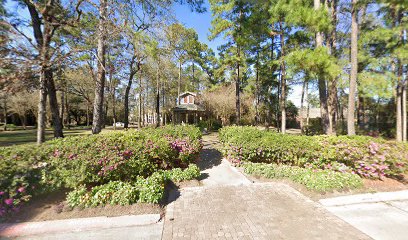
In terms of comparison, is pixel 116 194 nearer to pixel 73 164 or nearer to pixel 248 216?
pixel 73 164

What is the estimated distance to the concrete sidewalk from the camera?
118 inches

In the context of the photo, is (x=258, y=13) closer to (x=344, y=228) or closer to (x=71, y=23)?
(x=71, y=23)

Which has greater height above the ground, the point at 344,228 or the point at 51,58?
the point at 51,58

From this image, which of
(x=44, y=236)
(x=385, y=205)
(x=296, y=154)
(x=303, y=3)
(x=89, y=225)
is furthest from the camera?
(x=303, y=3)

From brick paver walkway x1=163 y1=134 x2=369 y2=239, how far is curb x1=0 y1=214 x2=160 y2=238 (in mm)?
475

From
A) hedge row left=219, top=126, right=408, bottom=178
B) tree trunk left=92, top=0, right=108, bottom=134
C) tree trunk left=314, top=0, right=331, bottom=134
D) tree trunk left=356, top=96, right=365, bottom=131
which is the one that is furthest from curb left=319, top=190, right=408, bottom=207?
tree trunk left=356, top=96, right=365, bottom=131

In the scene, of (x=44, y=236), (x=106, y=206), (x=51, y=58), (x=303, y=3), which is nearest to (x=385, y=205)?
(x=106, y=206)

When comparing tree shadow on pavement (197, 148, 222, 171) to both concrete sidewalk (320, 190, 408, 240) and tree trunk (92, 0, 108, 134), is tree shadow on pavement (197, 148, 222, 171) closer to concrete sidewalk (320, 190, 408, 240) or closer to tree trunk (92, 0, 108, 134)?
concrete sidewalk (320, 190, 408, 240)

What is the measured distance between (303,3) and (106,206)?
9.20 meters

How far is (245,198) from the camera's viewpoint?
4.16 meters

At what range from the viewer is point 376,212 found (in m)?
3.58

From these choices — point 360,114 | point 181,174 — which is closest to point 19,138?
point 181,174

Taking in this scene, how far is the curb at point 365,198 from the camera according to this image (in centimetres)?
391

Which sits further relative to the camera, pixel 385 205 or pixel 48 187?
pixel 385 205
